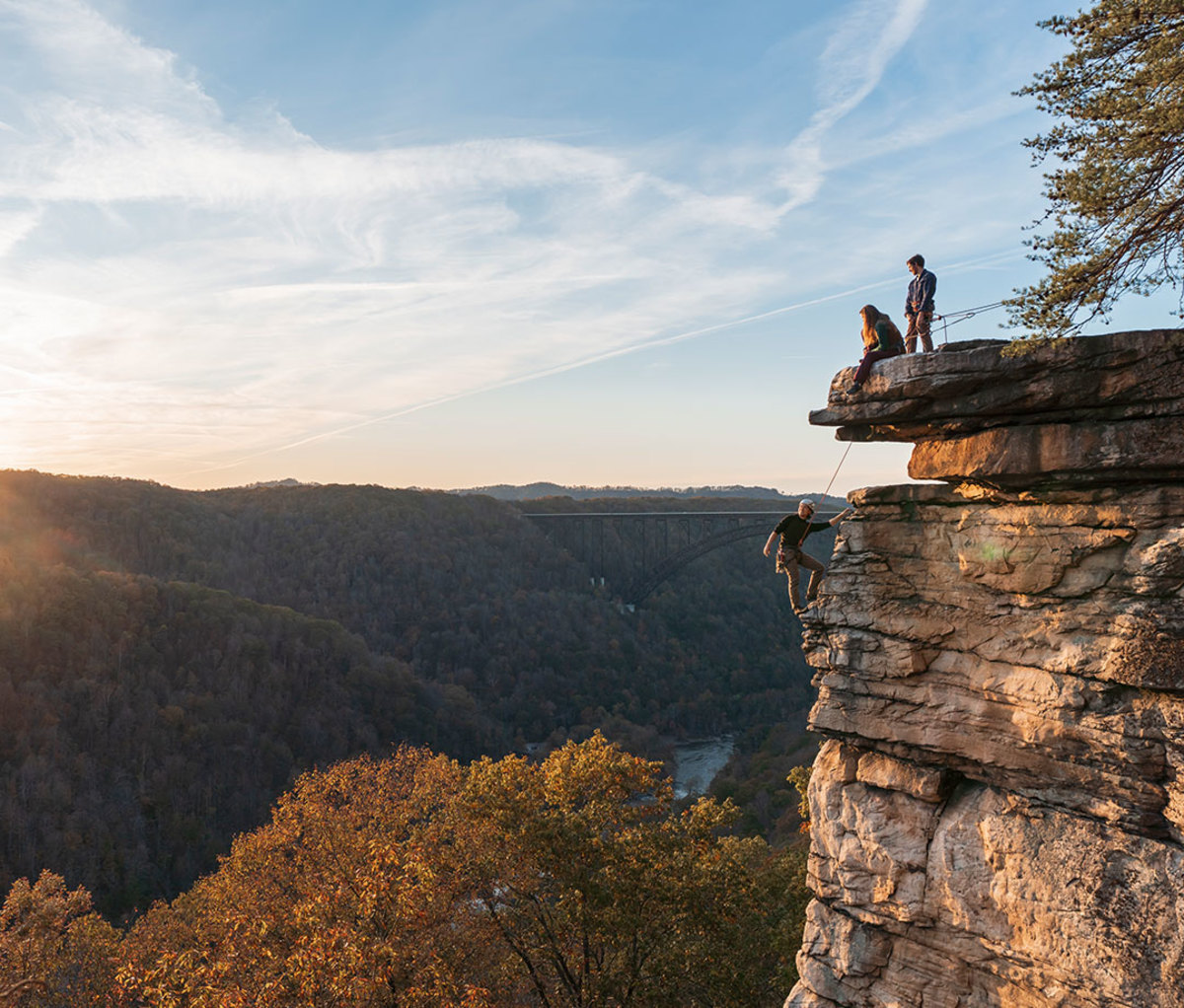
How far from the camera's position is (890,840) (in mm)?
10844

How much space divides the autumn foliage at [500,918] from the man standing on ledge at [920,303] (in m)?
10.8

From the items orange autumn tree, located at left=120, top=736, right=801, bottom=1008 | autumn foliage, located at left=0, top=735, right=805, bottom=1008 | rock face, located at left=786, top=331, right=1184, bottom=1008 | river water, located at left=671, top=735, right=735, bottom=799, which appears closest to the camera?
rock face, located at left=786, top=331, right=1184, bottom=1008

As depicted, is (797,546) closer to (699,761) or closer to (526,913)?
(526,913)

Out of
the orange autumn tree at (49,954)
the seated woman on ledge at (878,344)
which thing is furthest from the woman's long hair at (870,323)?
the orange autumn tree at (49,954)

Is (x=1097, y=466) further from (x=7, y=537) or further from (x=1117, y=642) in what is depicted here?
(x=7, y=537)

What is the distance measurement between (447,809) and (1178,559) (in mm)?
14761

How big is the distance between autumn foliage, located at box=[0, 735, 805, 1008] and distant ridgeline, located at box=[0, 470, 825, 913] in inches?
1190

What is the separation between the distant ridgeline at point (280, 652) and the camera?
4759 cm

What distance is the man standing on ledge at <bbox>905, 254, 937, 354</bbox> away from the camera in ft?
35.4

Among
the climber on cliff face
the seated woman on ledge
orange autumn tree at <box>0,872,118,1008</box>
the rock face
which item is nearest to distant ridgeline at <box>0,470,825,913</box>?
orange autumn tree at <box>0,872,118,1008</box>

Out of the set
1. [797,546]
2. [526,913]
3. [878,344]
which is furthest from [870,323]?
[526,913]

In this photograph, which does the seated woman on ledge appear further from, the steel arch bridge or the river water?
the steel arch bridge

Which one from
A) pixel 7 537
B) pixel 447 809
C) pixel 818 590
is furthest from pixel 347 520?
pixel 818 590

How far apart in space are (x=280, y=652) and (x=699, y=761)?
122 feet
